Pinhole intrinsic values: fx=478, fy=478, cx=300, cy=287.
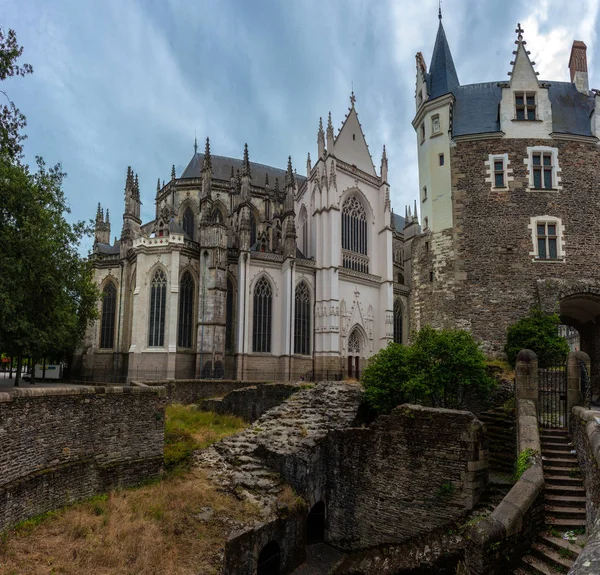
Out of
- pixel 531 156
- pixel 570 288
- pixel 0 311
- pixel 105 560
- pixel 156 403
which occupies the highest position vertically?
pixel 531 156

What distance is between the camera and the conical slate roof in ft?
89.9

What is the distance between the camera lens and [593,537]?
326cm

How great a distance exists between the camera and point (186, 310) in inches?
1283

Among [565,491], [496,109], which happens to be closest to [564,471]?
[565,491]

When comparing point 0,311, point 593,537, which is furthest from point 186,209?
point 593,537

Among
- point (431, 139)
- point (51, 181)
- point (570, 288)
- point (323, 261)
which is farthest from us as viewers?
point (323, 261)

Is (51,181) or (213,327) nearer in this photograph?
(51,181)

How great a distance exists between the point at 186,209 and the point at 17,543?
34794mm

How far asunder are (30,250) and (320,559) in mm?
13185

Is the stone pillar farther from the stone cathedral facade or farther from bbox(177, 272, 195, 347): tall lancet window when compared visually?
bbox(177, 272, 195, 347): tall lancet window

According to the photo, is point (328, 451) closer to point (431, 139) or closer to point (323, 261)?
point (431, 139)

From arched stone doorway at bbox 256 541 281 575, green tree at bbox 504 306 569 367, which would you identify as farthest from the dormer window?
arched stone doorway at bbox 256 541 281 575

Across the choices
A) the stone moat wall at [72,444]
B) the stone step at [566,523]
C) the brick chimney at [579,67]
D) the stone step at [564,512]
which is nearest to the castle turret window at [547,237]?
the brick chimney at [579,67]

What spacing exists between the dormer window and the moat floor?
2279 cm
